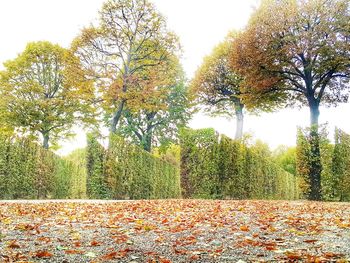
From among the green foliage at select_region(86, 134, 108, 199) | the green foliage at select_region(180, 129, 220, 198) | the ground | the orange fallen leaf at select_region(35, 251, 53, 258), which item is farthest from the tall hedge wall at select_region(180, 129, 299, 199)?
the orange fallen leaf at select_region(35, 251, 53, 258)

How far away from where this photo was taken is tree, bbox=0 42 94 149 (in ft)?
89.4

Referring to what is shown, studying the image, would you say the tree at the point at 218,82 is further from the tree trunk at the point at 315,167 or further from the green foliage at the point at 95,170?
the green foliage at the point at 95,170

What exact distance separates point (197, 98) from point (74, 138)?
11651mm

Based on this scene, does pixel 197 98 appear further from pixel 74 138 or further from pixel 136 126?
pixel 74 138

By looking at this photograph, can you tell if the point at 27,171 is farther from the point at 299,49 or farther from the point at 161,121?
the point at 161,121

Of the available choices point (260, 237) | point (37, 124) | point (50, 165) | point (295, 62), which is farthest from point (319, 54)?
point (37, 124)

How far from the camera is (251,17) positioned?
23688mm

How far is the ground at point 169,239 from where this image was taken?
396 cm

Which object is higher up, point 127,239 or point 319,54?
point 319,54

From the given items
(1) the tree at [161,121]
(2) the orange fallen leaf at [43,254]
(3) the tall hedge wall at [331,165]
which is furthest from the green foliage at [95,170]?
(1) the tree at [161,121]

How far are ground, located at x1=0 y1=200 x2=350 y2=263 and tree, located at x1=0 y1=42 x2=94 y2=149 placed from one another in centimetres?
2155

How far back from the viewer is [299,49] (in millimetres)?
19562

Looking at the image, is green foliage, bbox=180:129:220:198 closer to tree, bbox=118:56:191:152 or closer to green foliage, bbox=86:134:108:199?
green foliage, bbox=86:134:108:199

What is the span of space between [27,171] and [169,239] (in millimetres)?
11103
